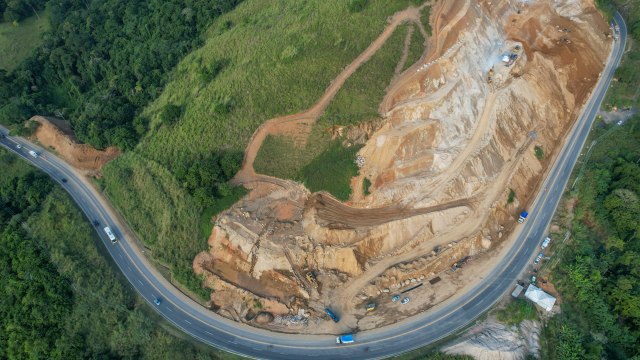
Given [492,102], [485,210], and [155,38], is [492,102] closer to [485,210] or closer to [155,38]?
[485,210]

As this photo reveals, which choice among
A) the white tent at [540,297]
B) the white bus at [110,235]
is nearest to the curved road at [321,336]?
the white bus at [110,235]

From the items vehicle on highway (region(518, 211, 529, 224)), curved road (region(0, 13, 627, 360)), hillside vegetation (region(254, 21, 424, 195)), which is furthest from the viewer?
vehicle on highway (region(518, 211, 529, 224))

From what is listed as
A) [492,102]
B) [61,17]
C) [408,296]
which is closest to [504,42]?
[492,102]

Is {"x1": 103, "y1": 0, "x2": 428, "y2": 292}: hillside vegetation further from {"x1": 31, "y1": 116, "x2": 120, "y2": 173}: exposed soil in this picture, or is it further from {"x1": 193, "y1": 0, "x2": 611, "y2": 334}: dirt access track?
{"x1": 31, "y1": 116, "x2": 120, "y2": 173}: exposed soil

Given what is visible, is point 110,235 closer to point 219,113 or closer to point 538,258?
point 219,113

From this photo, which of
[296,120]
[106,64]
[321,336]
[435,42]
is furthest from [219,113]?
[435,42]

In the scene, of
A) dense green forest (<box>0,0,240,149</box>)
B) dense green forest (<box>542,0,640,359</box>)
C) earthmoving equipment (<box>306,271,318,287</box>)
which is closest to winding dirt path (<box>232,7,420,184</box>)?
earthmoving equipment (<box>306,271,318,287</box>)
